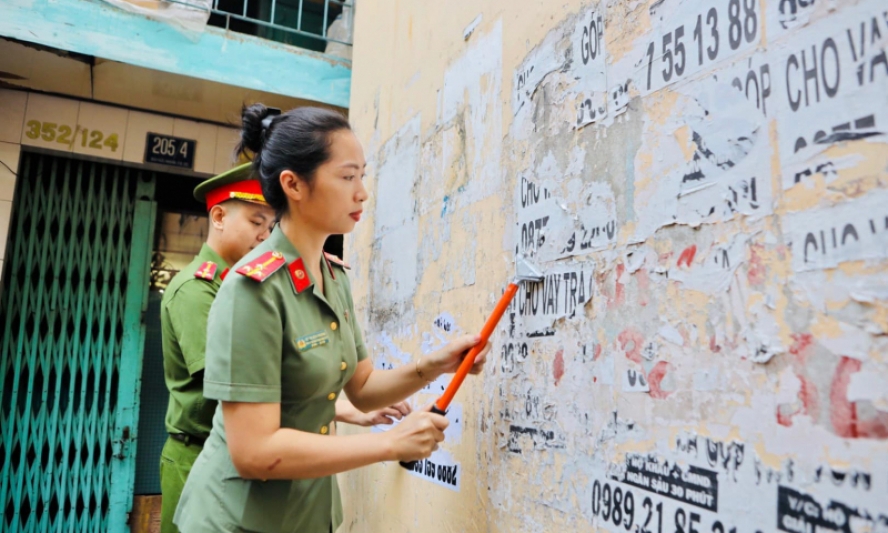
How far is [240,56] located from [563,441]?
11.2ft

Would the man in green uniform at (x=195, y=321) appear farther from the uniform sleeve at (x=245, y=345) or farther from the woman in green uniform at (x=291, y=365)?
the uniform sleeve at (x=245, y=345)

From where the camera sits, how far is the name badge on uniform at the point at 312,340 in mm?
1334

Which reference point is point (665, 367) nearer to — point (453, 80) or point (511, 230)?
point (511, 230)

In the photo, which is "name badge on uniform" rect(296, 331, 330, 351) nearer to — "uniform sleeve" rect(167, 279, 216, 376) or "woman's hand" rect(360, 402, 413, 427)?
"woman's hand" rect(360, 402, 413, 427)

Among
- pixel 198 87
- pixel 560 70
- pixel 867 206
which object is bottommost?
pixel 867 206

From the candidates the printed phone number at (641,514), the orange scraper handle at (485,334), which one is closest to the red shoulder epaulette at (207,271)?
the orange scraper handle at (485,334)

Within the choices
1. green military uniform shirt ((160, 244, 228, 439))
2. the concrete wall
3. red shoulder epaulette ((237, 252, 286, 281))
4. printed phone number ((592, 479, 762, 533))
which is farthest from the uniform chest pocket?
green military uniform shirt ((160, 244, 228, 439))

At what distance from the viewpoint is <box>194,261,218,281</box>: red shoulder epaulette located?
7.05ft

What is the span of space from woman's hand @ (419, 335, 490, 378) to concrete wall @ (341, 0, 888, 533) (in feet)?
0.29

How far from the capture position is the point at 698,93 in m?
1.10

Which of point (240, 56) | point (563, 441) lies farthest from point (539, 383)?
point (240, 56)

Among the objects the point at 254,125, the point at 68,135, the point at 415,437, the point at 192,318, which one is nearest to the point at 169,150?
the point at 68,135

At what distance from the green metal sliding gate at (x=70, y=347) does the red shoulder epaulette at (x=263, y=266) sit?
351cm

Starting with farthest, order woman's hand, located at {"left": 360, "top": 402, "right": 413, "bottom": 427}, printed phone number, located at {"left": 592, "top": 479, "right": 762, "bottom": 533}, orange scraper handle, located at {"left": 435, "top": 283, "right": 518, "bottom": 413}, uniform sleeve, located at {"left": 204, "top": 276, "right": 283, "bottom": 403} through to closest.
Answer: woman's hand, located at {"left": 360, "top": 402, "right": 413, "bottom": 427}, orange scraper handle, located at {"left": 435, "top": 283, "right": 518, "bottom": 413}, uniform sleeve, located at {"left": 204, "top": 276, "right": 283, "bottom": 403}, printed phone number, located at {"left": 592, "top": 479, "right": 762, "bottom": 533}
